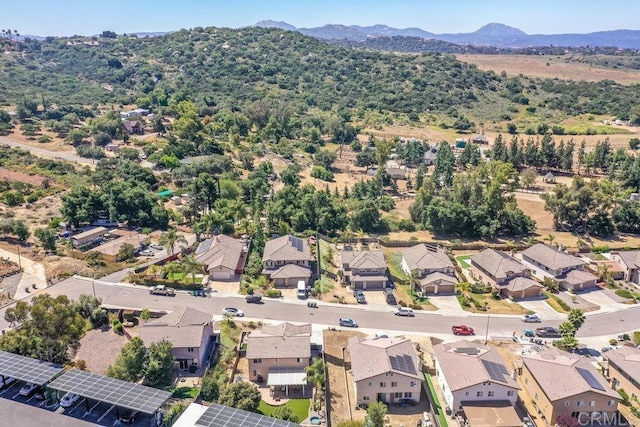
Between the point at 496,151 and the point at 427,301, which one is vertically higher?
the point at 496,151

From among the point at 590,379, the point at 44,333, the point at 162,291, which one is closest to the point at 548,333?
the point at 590,379

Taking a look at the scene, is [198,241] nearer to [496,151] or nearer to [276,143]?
[276,143]

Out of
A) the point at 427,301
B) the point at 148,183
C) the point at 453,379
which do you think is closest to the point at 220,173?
the point at 148,183

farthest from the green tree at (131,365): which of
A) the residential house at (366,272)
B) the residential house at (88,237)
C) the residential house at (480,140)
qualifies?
the residential house at (480,140)

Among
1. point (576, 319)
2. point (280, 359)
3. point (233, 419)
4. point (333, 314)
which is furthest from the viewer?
point (333, 314)

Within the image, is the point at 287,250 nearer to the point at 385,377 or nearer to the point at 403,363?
the point at 403,363

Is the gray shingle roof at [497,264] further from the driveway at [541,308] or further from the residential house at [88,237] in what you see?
the residential house at [88,237]
